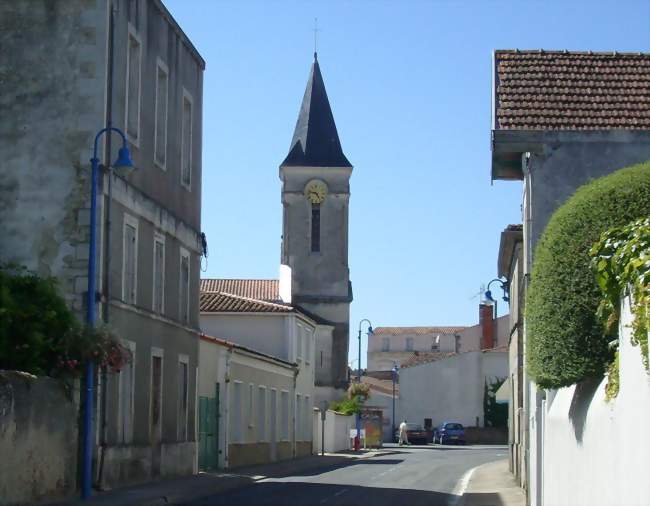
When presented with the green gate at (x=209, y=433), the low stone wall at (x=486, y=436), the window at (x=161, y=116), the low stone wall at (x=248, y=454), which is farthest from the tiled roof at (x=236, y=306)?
the low stone wall at (x=486, y=436)

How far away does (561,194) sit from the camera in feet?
65.7

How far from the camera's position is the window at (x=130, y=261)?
2567 centimetres

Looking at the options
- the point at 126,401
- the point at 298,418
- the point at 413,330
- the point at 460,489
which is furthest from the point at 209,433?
the point at 413,330

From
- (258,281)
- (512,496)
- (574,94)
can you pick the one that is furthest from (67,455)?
(258,281)

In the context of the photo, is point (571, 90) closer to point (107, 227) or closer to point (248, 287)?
point (107, 227)

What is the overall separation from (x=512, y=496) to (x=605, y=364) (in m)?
15.1

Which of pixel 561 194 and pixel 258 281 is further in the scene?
pixel 258 281

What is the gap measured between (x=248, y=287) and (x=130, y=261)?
49038mm

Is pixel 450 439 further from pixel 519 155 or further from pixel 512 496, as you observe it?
pixel 519 155

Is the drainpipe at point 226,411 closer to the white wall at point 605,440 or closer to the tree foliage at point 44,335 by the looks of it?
the tree foliage at point 44,335

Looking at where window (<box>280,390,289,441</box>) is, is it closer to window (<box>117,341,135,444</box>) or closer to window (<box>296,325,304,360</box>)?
window (<box>296,325,304,360</box>)

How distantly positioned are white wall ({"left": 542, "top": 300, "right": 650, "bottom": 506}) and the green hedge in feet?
1.02

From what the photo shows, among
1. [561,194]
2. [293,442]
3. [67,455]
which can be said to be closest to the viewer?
[561,194]

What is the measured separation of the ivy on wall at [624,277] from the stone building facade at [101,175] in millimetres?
14565
